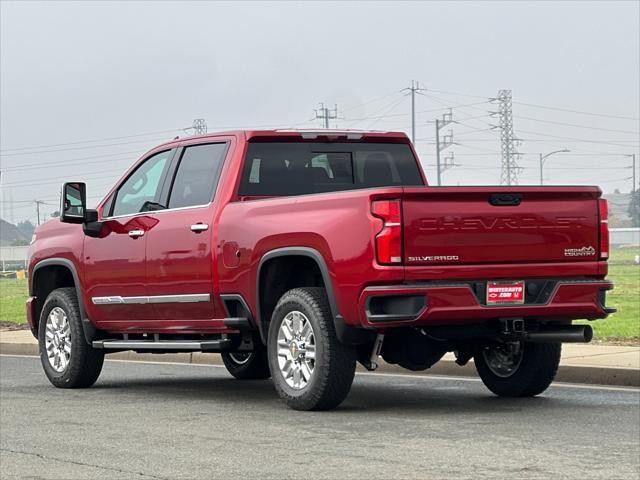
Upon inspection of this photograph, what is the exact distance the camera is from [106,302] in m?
12.4

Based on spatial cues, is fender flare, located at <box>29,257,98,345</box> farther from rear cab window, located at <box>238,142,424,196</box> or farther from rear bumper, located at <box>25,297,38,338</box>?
rear cab window, located at <box>238,142,424,196</box>

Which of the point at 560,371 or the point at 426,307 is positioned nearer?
the point at 426,307

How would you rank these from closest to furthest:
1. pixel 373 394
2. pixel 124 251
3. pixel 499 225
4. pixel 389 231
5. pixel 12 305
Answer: pixel 389 231
pixel 499 225
pixel 373 394
pixel 124 251
pixel 12 305

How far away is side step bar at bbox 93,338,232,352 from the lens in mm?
11344

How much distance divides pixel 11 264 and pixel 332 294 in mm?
84029

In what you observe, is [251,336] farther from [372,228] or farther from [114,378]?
[114,378]

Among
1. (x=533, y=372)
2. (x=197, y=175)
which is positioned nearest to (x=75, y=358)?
(x=197, y=175)

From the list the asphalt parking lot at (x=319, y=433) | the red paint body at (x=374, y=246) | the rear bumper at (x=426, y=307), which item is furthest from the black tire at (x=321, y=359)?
the rear bumper at (x=426, y=307)

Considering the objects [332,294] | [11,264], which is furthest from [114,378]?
[11,264]

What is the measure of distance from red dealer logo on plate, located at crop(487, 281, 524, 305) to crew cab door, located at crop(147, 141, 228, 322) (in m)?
2.51

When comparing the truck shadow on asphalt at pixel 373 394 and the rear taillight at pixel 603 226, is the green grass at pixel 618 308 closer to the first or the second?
the truck shadow on asphalt at pixel 373 394

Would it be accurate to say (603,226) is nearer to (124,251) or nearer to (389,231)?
(389,231)

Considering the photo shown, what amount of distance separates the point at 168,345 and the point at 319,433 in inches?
117

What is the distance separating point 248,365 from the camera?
532 inches
